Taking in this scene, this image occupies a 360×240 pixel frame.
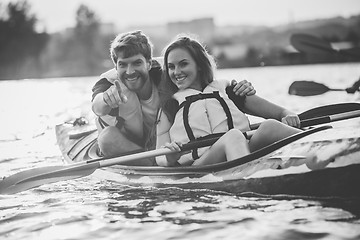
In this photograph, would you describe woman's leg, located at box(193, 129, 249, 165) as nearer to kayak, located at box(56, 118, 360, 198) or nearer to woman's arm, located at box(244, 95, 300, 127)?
kayak, located at box(56, 118, 360, 198)

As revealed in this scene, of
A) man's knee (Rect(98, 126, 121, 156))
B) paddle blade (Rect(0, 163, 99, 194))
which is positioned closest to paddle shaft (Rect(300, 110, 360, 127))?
man's knee (Rect(98, 126, 121, 156))

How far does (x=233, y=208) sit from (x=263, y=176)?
9.1 inches

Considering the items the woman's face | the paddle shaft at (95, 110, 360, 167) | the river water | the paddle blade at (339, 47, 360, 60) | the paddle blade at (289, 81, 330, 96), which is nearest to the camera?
the river water

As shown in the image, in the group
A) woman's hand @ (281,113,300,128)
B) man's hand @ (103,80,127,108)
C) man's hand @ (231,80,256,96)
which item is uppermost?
man's hand @ (103,80,127,108)

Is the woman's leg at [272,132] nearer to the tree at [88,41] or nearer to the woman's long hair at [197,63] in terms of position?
the woman's long hair at [197,63]

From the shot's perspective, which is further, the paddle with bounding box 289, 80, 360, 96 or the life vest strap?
the paddle with bounding box 289, 80, 360, 96

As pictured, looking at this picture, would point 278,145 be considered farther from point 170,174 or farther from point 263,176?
point 170,174

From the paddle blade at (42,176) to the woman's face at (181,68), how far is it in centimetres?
72

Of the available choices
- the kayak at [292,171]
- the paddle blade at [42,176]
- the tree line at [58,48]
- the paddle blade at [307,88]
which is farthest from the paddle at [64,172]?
the tree line at [58,48]

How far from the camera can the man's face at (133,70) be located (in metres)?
3.43

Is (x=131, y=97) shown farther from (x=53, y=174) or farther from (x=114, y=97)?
(x=53, y=174)

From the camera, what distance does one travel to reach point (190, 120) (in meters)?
3.20

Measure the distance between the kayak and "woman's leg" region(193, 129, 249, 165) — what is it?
0.07m

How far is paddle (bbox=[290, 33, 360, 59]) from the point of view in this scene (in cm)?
479
